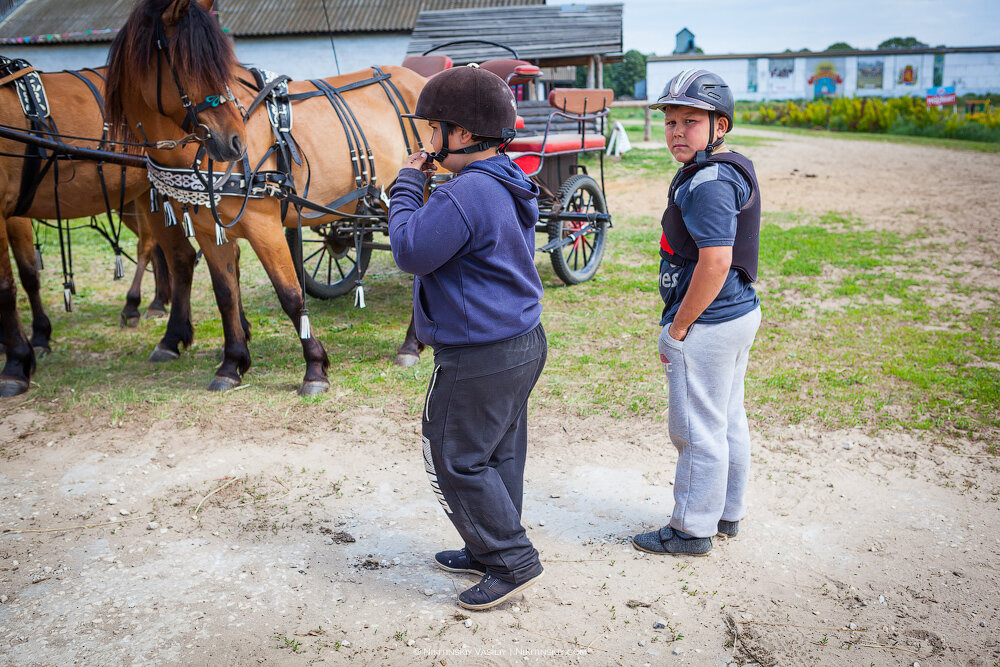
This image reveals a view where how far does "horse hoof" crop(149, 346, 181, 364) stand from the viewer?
18.1 feet

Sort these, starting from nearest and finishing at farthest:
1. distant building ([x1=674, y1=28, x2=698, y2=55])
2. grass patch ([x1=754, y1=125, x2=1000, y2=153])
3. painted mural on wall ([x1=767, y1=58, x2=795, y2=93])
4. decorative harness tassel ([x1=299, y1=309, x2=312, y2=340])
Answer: decorative harness tassel ([x1=299, y1=309, x2=312, y2=340]) < grass patch ([x1=754, y1=125, x2=1000, y2=153]) < painted mural on wall ([x1=767, y1=58, x2=795, y2=93]) < distant building ([x1=674, y1=28, x2=698, y2=55])

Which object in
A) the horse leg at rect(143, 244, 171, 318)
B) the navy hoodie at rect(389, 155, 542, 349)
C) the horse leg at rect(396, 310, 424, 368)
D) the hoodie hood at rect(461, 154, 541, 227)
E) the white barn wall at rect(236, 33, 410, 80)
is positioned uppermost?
the white barn wall at rect(236, 33, 410, 80)

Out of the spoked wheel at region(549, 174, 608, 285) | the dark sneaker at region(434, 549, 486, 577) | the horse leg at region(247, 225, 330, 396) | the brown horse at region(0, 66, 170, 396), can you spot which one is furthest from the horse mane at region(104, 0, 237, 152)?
the spoked wheel at region(549, 174, 608, 285)

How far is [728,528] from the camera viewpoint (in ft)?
10.4

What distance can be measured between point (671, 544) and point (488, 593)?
2.73 ft

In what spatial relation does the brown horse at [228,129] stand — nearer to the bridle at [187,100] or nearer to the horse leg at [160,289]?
the bridle at [187,100]

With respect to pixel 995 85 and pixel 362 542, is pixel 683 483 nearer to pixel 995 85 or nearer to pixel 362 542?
pixel 362 542

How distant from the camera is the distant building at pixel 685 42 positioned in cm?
4641

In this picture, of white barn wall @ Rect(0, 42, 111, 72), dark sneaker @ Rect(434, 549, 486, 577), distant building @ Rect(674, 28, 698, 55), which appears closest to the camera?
dark sneaker @ Rect(434, 549, 486, 577)

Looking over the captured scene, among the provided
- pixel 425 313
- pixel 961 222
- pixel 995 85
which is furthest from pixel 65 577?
pixel 995 85

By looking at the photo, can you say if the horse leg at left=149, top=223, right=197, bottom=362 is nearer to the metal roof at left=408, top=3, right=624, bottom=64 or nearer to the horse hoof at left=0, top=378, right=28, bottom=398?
the horse hoof at left=0, top=378, right=28, bottom=398

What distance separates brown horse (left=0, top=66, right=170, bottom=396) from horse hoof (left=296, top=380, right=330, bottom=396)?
6.16 feet

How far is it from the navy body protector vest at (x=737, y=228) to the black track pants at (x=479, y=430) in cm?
65

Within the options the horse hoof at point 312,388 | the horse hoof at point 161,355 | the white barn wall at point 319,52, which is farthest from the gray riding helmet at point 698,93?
the white barn wall at point 319,52
